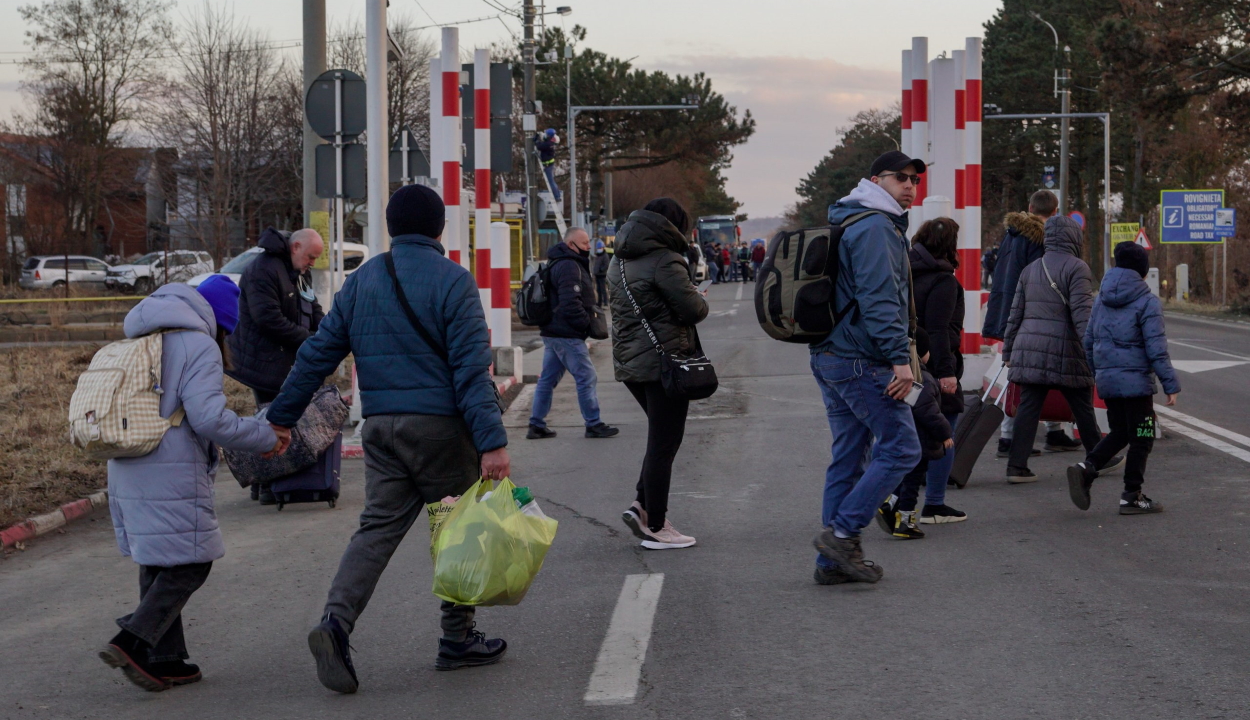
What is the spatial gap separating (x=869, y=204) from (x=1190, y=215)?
35.7 m

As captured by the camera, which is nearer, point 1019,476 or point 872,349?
point 872,349

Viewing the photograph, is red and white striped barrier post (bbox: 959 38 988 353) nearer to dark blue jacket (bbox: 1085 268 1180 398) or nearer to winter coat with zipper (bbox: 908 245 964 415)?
dark blue jacket (bbox: 1085 268 1180 398)

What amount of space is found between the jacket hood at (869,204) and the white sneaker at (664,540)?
1.87m

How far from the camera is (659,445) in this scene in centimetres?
667

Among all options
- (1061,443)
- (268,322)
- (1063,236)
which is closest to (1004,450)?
(1061,443)

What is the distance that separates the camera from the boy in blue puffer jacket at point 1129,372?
7.36 meters

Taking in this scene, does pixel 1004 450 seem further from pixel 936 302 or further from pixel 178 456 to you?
pixel 178 456

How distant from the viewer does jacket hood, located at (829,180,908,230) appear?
5.75 m

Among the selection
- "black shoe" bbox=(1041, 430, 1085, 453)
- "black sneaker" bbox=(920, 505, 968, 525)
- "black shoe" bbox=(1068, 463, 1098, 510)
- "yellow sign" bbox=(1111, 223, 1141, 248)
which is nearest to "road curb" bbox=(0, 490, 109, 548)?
"black sneaker" bbox=(920, 505, 968, 525)

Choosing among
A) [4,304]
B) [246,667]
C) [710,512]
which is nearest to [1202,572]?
[710,512]

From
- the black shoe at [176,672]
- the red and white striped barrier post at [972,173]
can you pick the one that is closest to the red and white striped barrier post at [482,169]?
the red and white striped barrier post at [972,173]

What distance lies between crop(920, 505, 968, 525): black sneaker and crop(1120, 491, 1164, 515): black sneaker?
95 centimetres

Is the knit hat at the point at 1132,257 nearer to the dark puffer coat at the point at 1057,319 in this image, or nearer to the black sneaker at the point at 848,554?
the dark puffer coat at the point at 1057,319

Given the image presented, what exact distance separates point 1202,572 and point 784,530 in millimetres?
2108
